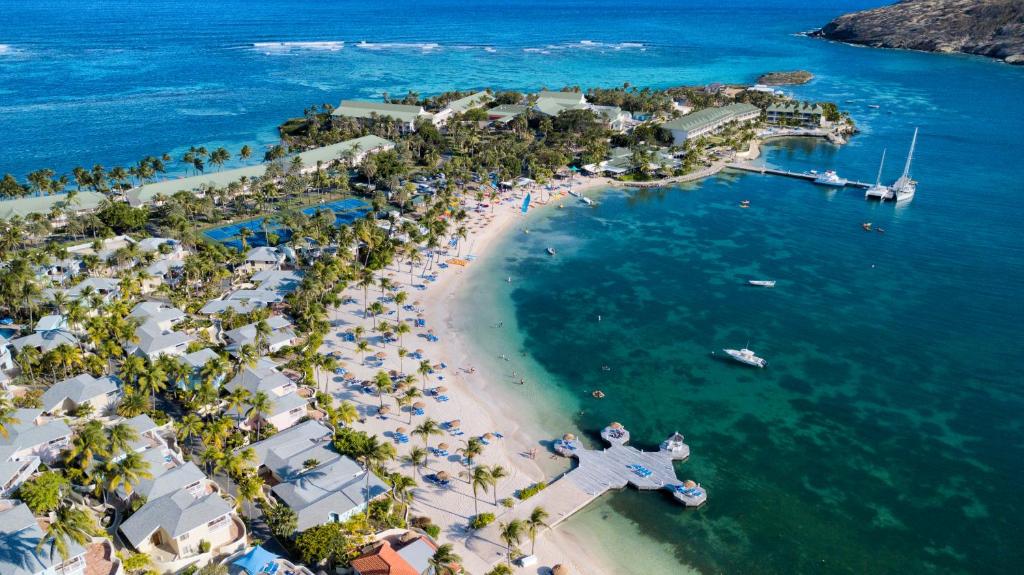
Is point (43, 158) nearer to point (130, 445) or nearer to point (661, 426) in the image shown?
point (130, 445)

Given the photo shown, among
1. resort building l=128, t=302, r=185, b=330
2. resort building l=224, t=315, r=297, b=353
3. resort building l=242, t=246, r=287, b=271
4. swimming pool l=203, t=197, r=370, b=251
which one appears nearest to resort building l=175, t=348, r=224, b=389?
resort building l=224, t=315, r=297, b=353

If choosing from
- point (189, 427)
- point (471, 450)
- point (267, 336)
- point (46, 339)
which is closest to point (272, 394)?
point (189, 427)

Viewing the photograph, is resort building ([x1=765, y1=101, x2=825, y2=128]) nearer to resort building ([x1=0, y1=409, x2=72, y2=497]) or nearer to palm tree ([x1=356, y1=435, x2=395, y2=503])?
palm tree ([x1=356, y1=435, x2=395, y2=503])

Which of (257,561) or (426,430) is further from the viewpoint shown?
(426,430)

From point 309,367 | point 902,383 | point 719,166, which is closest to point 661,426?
point 902,383

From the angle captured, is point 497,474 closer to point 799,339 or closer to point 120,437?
point 120,437

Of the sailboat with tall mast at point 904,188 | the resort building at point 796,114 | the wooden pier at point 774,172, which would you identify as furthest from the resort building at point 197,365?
the resort building at point 796,114
